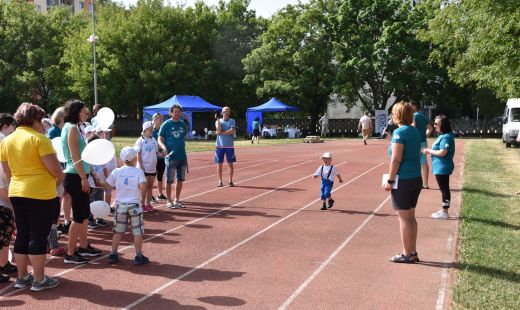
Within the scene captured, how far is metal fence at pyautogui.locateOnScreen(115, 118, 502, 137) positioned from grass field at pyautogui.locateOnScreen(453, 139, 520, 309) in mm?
31241

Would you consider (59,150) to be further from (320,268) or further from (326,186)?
(326,186)

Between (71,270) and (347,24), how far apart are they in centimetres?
3995

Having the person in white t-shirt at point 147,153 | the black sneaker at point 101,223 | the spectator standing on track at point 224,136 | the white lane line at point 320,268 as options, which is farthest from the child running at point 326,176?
the black sneaker at point 101,223

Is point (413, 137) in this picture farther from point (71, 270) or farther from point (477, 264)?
point (71, 270)

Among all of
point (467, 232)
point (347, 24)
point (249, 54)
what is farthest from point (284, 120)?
point (467, 232)

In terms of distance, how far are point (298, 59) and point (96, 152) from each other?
38556 mm

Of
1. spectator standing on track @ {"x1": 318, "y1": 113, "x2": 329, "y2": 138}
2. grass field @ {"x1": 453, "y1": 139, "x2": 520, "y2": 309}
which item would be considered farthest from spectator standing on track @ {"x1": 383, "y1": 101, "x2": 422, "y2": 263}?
spectator standing on track @ {"x1": 318, "y1": 113, "x2": 329, "y2": 138}

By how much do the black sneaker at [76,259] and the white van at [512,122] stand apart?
84.7ft

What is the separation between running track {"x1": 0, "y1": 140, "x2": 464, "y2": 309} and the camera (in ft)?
17.4

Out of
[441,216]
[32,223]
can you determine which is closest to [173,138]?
[32,223]

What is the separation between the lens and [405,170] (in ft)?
21.0

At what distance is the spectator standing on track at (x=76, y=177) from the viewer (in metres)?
6.44

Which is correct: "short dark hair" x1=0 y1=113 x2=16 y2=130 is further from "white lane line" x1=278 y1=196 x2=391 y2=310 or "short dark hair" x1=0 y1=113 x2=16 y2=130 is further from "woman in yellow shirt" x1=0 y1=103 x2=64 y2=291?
"white lane line" x1=278 y1=196 x2=391 y2=310

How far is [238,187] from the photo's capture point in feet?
43.3
